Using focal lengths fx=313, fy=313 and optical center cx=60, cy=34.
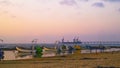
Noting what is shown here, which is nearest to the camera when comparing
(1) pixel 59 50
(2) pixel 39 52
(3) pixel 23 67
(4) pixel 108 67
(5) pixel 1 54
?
(4) pixel 108 67

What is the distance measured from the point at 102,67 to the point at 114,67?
1.02 m

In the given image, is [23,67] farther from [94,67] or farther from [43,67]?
[94,67]

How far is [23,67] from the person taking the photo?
1208 inches

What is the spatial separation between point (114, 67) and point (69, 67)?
4240mm

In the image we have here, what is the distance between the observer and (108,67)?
2681 cm

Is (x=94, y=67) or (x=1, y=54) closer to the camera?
(x=94, y=67)

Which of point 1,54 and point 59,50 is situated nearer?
point 1,54

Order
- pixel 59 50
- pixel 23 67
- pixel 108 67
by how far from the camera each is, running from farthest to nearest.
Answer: pixel 59 50 < pixel 23 67 < pixel 108 67

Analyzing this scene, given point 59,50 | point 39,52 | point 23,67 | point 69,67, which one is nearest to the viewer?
point 69,67

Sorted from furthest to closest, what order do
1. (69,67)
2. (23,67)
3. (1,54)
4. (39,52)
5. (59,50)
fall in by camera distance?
(59,50) → (39,52) → (1,54) → (23,67) → (69,67)

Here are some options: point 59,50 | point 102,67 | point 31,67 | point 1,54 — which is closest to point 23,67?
point 31,67

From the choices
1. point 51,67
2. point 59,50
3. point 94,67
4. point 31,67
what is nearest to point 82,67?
point 94,67

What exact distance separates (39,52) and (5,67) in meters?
25.0

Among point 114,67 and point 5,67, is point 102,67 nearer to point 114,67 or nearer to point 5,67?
point 114,67
